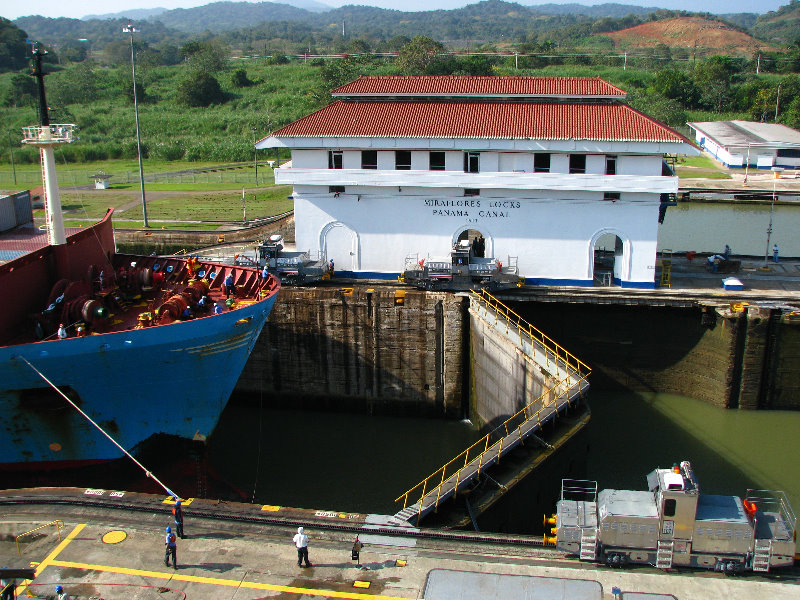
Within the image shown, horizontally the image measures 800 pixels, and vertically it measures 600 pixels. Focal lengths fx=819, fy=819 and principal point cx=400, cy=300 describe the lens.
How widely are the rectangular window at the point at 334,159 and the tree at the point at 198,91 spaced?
80.6 metres

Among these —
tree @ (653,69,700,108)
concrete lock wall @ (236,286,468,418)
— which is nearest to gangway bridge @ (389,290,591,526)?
concrete lock wall @ (236,286,468,418)

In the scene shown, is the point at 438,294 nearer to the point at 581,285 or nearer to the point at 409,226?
the point at 409,226

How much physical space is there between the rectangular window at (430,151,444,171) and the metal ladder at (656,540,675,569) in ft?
78.2

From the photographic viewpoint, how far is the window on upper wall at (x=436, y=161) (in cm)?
3949

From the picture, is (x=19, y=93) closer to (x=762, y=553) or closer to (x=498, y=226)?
(x=498, y=226)

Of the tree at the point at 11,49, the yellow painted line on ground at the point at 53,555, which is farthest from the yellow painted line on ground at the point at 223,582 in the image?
the tree at the point at 11,49

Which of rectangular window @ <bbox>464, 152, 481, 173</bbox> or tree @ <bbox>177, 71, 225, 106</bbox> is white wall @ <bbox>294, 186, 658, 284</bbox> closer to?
rectangular window @ <bbox>464, 152, 481, 173</bbox>

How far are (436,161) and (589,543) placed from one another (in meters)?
23.5

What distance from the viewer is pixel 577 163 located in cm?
3866

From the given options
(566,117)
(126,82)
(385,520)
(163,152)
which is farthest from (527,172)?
(126,82)

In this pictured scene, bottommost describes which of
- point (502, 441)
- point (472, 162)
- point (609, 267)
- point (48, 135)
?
point (502, 441)

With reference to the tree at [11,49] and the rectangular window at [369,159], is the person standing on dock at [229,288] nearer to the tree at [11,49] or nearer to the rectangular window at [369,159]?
the rectangular window at [369,159]

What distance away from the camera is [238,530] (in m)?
22.0

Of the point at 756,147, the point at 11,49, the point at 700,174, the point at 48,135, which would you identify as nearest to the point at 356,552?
the point at 48,135
